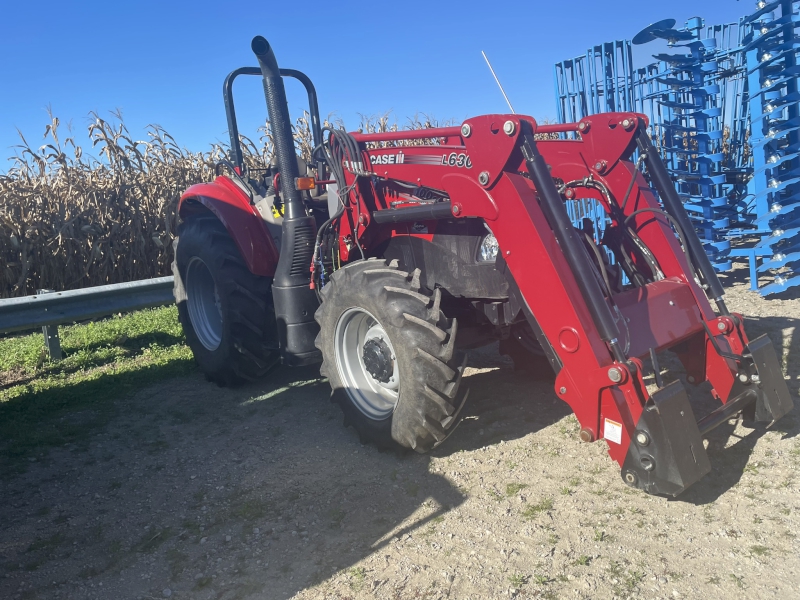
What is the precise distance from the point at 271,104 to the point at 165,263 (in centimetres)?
563

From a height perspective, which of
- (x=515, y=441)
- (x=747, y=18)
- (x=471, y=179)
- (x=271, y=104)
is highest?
(x=747, y=18)

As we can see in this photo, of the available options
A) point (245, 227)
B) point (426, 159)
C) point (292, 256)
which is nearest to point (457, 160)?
point (426, 159)

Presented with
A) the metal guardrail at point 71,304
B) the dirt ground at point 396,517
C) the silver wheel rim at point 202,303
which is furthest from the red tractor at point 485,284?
the metal guardrail at point 71,304

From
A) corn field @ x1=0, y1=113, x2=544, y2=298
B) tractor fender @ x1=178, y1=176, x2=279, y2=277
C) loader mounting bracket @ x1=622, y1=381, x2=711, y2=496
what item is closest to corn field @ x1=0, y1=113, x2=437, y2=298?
corn field @ x1=0, y1=113, x2=544, y2=298

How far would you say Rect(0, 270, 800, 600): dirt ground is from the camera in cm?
261

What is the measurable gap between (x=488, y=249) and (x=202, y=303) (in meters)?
3.09

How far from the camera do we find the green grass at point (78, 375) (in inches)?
179

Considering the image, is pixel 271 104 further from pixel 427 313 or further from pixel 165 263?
pixel 165 263

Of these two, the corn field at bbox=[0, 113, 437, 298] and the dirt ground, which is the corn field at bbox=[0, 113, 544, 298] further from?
the dirt ground

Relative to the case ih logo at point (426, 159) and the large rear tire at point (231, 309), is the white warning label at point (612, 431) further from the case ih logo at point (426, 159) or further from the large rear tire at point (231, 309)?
the large rear tire at point (231, 309)

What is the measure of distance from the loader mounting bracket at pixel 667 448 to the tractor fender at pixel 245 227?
9.90 feet

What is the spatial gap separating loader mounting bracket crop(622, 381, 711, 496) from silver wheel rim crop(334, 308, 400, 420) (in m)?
1.50

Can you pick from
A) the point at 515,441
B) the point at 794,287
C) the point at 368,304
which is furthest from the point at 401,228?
the point at 794,287

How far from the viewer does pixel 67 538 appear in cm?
321
